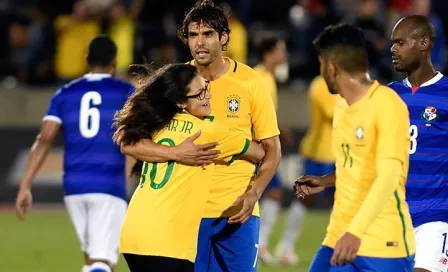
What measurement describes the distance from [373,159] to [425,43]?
1.95 m

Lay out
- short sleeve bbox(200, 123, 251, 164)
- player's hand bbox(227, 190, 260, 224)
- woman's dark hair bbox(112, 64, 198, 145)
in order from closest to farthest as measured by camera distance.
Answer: woman's dark hair bbox(112, 64, 198, 145)
short sleeve bbox(200, 123, 251, 164)
player's hand bbox(227, 190, 260, 224)

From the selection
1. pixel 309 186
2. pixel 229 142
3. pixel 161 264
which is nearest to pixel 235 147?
pixel 229 142

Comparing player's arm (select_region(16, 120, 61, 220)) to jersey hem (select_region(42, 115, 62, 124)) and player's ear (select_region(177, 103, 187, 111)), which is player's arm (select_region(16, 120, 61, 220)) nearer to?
jersey hem (select_region(42, 115, 62, 124))

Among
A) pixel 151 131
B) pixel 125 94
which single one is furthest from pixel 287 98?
pixel 151 131

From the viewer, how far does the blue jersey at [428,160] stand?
7594mm

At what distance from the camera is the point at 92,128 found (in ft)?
30.1

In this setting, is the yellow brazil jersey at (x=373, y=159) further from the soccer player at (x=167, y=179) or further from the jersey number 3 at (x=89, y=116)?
the jersey number 3 at (x=89, y=116)

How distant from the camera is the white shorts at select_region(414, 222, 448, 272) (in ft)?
24.5

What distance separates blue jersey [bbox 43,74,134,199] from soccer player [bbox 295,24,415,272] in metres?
3.33

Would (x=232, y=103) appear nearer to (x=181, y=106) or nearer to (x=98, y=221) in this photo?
(x=181, y=106)

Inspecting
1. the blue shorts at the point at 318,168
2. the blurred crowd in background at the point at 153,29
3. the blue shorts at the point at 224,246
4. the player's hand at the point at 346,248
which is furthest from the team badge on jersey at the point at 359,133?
the blurred crowd in background at the point at 153,29

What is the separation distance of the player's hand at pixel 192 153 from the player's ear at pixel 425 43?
201cm

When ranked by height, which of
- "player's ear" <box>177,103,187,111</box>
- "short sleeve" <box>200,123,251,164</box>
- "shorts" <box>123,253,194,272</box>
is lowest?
"shorts" <box>123,253,194,272</box>

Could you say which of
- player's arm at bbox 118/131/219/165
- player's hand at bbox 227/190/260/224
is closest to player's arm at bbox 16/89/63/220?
player's hand at bbox 227/190/260/224
